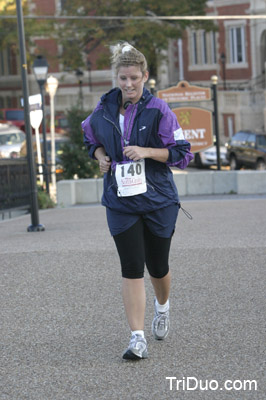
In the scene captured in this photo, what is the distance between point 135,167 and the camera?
595cm

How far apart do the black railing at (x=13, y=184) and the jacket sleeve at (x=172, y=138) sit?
41.4ft

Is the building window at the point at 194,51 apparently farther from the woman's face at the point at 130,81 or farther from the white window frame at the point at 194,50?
the woman's face at the point at 130,81

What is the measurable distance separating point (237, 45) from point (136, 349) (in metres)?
49.1

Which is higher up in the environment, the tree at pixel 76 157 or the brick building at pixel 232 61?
the brick building at pixel 232 61

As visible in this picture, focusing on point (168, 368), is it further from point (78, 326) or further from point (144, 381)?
point (78, 326)

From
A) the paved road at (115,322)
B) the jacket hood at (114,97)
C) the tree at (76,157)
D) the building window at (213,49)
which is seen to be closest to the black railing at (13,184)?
the tree at (76,157)

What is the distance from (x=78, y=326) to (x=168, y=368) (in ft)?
4.54

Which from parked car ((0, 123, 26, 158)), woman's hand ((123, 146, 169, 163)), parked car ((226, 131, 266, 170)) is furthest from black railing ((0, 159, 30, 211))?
parked car ((0, 123, 26, 158))

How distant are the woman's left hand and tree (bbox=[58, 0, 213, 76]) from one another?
40.0m

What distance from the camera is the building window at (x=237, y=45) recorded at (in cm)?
5328

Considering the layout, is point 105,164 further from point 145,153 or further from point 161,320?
point 161,320

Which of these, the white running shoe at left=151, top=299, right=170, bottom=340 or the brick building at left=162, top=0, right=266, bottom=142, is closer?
the white running shoe at left=151, top=299, right=170, bottom=340

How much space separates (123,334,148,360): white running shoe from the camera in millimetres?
5879

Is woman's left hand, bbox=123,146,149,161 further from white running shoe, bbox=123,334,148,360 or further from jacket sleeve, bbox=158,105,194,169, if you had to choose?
white running shoe, bbox=123,334,148,360
